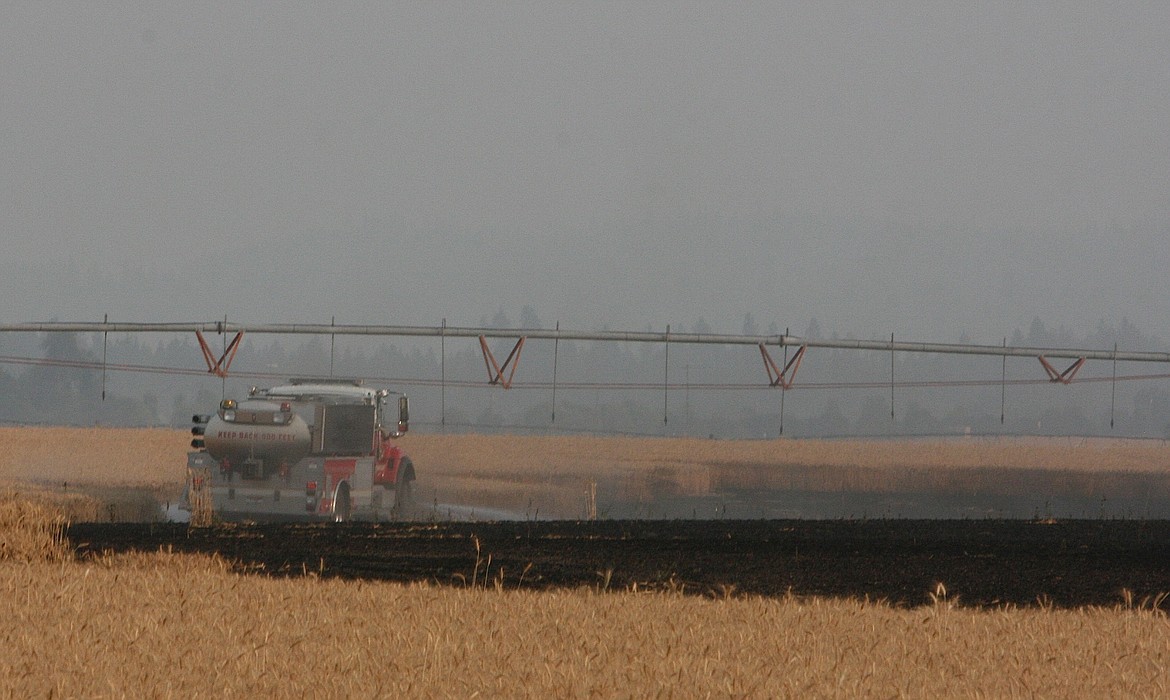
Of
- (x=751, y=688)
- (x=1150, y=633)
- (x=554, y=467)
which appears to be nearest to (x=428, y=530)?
(x=1150, y=633)

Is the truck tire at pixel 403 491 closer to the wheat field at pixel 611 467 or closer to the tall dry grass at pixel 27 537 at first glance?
the wheat field at pixel 611 467

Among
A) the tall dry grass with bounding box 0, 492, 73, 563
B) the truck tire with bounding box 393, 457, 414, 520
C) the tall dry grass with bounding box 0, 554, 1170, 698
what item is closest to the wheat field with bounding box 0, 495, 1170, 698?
the tall dry grass with bounding box 0, 554, 1170, 698

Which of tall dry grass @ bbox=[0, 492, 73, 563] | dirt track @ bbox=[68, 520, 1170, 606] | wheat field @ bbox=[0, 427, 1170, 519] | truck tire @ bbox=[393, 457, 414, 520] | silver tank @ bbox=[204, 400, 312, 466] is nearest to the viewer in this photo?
dirt track @ bbox=[68, 520, 1170, 606]

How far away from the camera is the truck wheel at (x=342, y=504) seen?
26156mm

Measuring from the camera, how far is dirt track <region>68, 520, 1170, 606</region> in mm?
15703

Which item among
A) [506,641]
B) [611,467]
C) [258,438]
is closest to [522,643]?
[506,641]

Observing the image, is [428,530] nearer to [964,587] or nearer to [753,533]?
[753,533]

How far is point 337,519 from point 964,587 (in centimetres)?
1378

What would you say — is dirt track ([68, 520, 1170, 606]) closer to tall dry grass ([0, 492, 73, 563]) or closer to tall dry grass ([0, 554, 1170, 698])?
tall dry grass ([0, 492, 73, 563])

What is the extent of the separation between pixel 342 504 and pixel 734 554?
10118 millimetres

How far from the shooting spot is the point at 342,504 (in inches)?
1046

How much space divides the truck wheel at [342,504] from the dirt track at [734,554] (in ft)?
7.30

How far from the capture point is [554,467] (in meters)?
49.3

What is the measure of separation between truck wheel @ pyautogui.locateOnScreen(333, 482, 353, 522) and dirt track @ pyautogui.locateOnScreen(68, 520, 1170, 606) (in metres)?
2.23
